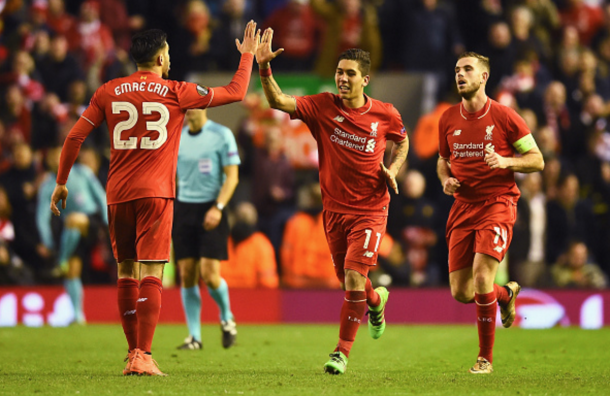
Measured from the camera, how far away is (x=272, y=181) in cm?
1486

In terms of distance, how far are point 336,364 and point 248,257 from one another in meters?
6.72

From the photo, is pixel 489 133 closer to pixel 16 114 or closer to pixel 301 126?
pixel 301 126

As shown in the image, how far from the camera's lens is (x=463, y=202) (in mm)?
8039

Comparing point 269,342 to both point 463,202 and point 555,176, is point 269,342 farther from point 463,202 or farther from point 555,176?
point 555,176

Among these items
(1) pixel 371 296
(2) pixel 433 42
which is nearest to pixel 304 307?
(2) pixel 433 42

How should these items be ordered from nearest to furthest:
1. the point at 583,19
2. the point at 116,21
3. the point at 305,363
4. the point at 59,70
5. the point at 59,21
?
the point at 305,363 < the point at 59,70 < the point at 59,21 < the point at 583,19 < the point at 116,21

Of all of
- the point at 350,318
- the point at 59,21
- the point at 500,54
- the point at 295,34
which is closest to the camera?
the point at 350,318

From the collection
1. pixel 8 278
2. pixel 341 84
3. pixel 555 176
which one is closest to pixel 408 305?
pixel 555 176

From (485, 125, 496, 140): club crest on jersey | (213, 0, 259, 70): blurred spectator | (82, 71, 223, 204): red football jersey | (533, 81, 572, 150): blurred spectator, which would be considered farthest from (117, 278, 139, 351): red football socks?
(213, 0, 259, 70): blurred spectator

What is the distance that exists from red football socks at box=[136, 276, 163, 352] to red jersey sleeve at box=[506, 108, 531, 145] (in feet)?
10.1

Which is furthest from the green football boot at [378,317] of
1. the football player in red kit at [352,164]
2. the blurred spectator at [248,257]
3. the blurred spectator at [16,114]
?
the blurred spectator at [16,114]

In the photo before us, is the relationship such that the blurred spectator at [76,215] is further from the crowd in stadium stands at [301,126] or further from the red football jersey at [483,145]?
the red football jersey at [483,145]

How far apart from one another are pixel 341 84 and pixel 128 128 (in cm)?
176

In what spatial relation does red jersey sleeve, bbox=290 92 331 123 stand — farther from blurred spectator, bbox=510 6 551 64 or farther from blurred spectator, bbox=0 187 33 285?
blurred spectator, bbox=510 6 551 64
